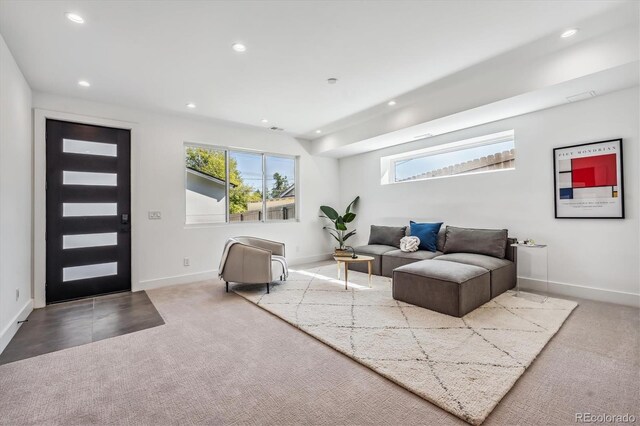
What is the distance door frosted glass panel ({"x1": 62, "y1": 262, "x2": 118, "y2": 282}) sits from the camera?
3.85m

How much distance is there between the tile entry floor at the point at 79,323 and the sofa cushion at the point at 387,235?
375 centimetres

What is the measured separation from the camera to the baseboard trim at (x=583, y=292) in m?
3.24

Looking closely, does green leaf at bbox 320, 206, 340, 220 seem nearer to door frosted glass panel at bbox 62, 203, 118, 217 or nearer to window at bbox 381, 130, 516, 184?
window at bbox 381, 130, 516, 184

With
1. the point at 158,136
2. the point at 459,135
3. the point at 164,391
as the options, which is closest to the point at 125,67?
the point at 158,136

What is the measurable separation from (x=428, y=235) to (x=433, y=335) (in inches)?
96.4

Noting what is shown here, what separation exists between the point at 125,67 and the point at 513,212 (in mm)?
5230

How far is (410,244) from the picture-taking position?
471 centimetres

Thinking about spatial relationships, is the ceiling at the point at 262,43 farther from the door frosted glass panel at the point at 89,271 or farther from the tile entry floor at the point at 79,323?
the tile entry floor at the point at 79,323

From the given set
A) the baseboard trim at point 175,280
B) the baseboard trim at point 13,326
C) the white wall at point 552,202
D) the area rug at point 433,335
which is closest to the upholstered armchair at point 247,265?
the area rug at point 433,335

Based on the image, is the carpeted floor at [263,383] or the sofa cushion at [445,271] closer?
the carpeted floor at [263,383]

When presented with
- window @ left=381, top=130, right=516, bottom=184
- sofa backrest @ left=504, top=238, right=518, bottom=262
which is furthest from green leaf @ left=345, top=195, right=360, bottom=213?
sofa backrest @ left=504, top=238, right=518, bottom=262

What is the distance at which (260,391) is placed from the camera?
1.83 meters

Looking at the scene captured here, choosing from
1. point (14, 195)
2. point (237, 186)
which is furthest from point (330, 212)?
point (14, 195)

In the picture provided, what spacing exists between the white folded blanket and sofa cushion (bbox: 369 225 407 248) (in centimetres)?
37
